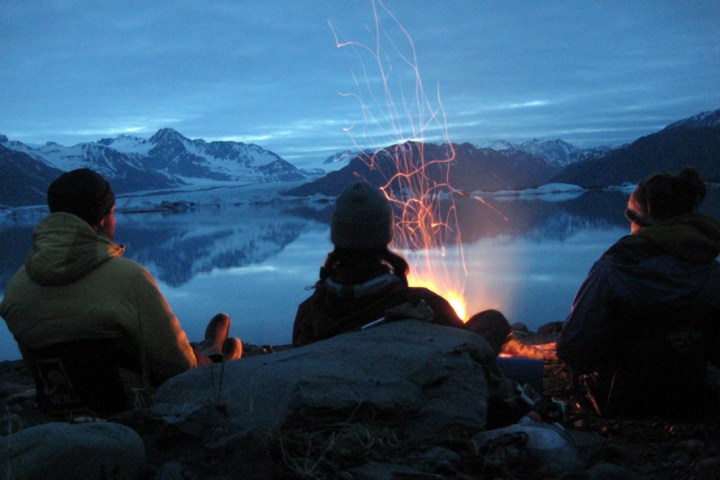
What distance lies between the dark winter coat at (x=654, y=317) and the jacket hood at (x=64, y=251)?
2.35 meters

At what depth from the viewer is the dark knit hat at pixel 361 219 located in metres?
2.94

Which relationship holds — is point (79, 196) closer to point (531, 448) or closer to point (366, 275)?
point (366, 275)

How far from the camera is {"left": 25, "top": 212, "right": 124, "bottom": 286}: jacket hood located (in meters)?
2.61

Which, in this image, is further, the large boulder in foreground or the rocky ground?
the large boulder in foreground

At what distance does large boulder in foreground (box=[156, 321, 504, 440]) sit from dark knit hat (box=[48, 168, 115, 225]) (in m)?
0.88

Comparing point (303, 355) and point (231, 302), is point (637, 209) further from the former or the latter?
point (231, 302)

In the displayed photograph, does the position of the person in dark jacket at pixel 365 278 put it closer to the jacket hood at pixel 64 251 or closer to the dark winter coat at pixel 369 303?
the dark winter coat at pixel 369 303

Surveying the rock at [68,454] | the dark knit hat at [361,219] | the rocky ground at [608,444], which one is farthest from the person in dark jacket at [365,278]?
the rock at [68,454]

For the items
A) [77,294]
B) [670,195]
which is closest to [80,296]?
[77,294]

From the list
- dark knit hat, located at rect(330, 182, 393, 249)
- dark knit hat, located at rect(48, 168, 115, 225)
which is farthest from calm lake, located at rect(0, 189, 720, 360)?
dark knit hat, located at rect(48, 168, 115, 225)

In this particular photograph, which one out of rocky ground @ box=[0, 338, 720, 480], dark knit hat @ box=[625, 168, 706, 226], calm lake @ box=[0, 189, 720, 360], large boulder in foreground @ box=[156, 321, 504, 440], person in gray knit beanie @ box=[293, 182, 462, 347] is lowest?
calm lake @ box=[0, 189, 720, 360]

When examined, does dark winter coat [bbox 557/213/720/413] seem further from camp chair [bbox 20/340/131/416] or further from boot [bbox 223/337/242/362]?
camp chair [bbox 20/340/131/416]

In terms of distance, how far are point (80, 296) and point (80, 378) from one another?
35cm

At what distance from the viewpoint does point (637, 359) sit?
11.0 feet
